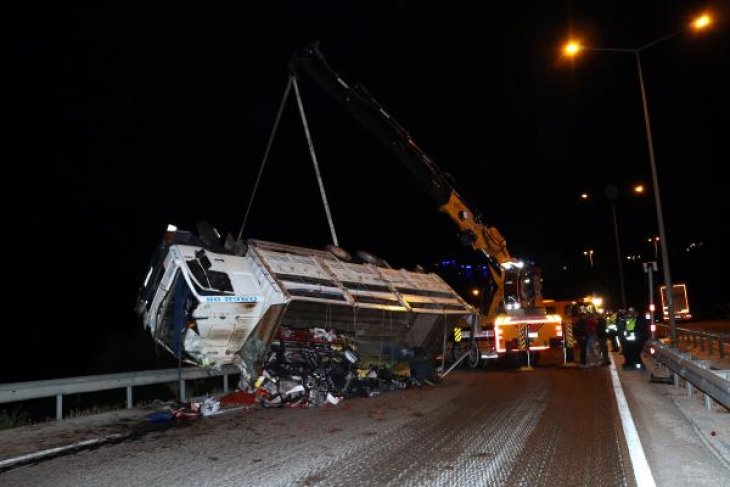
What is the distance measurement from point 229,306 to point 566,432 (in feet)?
16.3

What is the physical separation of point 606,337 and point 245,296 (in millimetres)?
10955

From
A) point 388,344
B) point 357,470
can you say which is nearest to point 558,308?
→ point 388,344

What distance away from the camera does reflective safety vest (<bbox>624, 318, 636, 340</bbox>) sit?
14748mm

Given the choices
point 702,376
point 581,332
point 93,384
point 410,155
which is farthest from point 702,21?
point 93,384

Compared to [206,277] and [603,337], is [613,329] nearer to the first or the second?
[603,337]

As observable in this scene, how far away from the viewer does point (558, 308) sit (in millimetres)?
22875

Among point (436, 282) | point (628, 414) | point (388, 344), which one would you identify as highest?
point (436, 282)

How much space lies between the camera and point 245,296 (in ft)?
30.7

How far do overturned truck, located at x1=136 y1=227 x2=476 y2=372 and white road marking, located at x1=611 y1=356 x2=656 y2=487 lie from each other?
4509mm

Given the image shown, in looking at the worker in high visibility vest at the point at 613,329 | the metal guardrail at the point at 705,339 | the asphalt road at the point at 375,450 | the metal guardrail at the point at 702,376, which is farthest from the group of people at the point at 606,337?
the asphalt road at the point at 375,450

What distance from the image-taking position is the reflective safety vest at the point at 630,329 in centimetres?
1475

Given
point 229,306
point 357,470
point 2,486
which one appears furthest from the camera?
point 229,306

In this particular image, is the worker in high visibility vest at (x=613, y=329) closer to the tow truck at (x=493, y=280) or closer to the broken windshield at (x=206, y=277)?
the tow truck at (x=493, y=280)

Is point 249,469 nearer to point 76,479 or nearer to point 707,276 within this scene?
point 76,479
